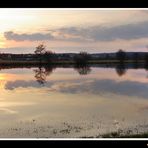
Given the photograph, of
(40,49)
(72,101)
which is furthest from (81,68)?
(40,49)

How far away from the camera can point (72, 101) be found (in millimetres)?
3100

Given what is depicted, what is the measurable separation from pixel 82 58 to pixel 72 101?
0.33 meters

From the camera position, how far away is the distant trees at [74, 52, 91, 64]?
3064 mm

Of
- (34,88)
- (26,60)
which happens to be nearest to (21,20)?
(26,60)

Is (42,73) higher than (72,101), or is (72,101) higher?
(42,73)

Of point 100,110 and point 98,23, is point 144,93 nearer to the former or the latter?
point 100,110

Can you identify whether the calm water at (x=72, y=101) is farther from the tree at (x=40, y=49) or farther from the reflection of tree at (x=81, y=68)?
the tree at (x=40, y=49)

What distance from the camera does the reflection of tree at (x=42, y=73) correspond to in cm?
304

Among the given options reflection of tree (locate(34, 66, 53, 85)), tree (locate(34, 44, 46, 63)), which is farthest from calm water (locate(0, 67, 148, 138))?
tree (locate(34, 44, 46, 63))

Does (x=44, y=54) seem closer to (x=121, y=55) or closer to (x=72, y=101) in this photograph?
(x=72, y=101)

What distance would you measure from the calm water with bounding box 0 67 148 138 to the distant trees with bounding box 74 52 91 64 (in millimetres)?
61

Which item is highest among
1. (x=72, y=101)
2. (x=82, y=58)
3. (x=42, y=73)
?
(x=82, y=58)

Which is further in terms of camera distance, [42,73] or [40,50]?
[40,50]

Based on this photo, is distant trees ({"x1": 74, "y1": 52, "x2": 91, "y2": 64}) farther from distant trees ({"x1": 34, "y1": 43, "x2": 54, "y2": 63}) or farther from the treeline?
distant trees ({"x1": 34, "y1": 43, "x2": 54, "y2": 63})
